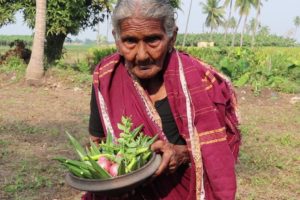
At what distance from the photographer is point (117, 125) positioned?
1822mm

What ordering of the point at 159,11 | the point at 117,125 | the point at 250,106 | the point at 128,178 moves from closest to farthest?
the point at 128,178
the point at 159,11
the point at 117,125
the point at 250,106

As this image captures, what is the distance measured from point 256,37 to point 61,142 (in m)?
59.9

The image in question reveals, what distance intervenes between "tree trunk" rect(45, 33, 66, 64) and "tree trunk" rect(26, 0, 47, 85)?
401 centimetres

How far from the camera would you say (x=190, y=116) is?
1.73 m

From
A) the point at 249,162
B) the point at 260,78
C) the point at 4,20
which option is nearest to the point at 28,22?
the point at 4,20

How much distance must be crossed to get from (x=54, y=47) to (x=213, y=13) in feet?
186

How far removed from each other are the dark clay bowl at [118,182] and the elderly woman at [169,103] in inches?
Result: 3.4

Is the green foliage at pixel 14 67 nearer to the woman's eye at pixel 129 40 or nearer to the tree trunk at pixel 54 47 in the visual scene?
the tree trunk at pixel 54 47

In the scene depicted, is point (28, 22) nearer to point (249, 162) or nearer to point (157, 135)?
point (249, 162)

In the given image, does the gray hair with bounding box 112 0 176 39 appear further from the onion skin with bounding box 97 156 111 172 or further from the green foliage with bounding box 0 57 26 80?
the green foliage with bounding box 0 57 26 80

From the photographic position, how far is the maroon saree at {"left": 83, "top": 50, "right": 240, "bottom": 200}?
1.74 meters

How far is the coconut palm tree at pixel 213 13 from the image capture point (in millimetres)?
69125

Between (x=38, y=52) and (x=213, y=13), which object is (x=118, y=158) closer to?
(x=38, y=52)

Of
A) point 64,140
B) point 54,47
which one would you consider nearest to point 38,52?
point 54,47
